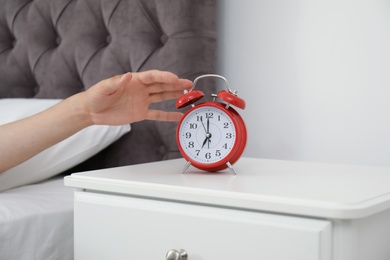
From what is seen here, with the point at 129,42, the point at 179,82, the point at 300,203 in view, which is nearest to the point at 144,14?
the point at 129,42

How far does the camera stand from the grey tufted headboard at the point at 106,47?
1451 millimetres

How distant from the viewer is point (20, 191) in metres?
1.30

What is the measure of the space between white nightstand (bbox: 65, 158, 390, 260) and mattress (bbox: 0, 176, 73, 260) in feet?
0.57

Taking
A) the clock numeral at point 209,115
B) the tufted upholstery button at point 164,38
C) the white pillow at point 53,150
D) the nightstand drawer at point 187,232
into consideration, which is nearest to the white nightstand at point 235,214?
the nightstand drawer at point 187,232

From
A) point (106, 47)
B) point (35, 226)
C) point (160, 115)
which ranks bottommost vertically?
point (35, 226)

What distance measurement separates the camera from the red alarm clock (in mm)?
1015

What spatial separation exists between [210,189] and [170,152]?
627mm

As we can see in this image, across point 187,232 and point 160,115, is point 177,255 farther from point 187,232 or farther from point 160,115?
point 160,115

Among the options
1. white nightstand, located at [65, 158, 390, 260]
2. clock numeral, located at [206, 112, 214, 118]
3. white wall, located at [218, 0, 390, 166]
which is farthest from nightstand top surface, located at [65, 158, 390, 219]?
white wall, located at [218, 0, 390, 166]

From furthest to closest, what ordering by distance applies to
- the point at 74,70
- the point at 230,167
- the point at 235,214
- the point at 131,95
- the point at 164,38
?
the point at 74,70
the point at 164,38
the point at 131,95
the point at 230,167
the point at 235,214

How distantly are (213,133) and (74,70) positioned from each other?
0.80m

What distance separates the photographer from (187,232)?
881mm

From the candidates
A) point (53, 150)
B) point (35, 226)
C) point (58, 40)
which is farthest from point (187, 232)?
point (58, 40)

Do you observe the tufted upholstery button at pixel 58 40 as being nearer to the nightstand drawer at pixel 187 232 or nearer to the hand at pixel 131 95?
the hand at pixel 131 95
